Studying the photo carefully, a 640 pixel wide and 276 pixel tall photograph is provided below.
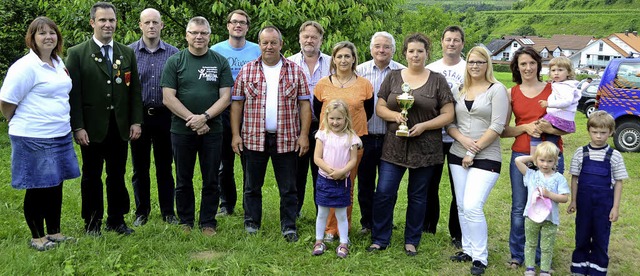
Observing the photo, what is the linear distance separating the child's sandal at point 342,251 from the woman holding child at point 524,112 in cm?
140

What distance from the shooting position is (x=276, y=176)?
5.07 m

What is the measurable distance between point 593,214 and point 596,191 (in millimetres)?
191

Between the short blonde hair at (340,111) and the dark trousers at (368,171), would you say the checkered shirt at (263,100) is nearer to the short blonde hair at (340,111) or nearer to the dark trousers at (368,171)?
the short blonde hair at (340,111)

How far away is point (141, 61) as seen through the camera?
17.1ft

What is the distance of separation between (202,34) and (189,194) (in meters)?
1.51

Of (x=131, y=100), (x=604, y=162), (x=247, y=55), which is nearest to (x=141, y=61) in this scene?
(x=131, y=100)

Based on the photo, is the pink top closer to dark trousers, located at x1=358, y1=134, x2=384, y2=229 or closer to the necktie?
dark trousers, located at x1=358, y1=134, x2=384, y2=229

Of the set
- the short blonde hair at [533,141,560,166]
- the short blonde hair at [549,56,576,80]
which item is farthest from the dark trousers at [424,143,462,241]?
the short blonde hair at [549,56,576,80]

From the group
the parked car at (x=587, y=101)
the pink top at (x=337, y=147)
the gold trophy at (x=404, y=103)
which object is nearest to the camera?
the gold trophy at (x=404, y=103)

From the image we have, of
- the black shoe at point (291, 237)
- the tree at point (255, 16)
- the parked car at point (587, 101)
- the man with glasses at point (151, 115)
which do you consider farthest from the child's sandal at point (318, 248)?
the parked car at point (587, 101)

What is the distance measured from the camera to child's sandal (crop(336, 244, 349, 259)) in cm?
467

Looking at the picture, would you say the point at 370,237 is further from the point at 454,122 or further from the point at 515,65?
the point at 515,65

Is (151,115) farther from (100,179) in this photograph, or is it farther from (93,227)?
(93,227)

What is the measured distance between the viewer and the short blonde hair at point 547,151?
160 inches
